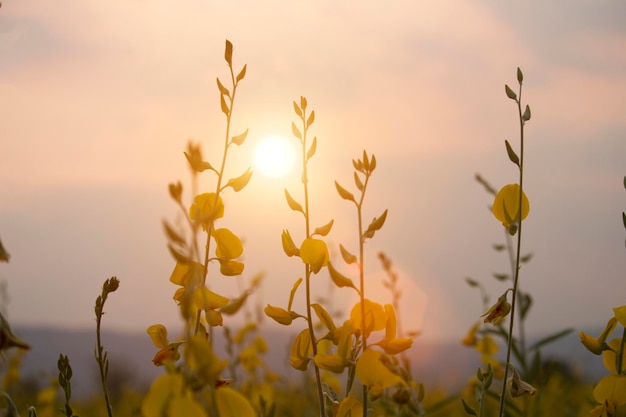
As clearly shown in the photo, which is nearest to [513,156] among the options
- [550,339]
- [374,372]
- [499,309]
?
[499,309]

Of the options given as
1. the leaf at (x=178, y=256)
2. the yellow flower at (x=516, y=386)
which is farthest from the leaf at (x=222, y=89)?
the yellow flower at (x=516, y=386)

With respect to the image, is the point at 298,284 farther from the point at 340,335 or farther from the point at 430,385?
the point at 430,385

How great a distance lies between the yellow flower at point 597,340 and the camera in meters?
1.70

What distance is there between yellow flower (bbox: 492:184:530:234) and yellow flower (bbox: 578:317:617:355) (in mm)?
321

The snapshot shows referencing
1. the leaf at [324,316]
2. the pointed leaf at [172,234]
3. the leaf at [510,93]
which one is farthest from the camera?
the leaf at [510,93]

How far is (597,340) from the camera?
67.2 inches

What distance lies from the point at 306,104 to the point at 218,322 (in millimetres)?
618

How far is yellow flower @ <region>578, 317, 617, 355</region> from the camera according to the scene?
5.56 feet

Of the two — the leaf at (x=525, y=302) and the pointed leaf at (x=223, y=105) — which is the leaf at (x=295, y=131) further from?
the leaf at (x=525, y=302)

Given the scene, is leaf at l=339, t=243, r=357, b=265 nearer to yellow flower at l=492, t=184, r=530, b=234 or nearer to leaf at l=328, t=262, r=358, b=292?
leaf at l=328, t=262, r=358, b=292

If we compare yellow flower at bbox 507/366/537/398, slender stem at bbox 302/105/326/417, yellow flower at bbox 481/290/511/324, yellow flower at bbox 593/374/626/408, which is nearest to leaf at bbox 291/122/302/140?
slender stem at bbox 302/105/326/417

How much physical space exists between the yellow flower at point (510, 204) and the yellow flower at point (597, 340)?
0.32 metres

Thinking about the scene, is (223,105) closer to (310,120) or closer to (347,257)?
(310,120)

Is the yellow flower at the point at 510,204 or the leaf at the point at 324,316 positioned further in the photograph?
the yellow flower at the point at 510,204
